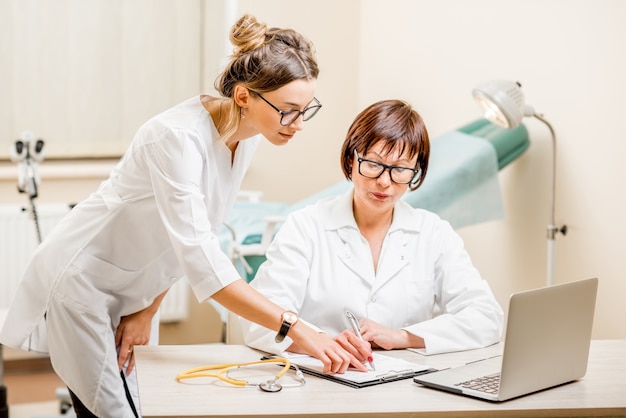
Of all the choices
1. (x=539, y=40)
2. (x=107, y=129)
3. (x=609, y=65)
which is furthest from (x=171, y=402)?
(x=107, y=129)

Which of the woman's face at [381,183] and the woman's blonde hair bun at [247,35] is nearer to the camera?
the woman's blonde hair bun at [247,35]

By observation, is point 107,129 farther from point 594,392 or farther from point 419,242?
point 594,392

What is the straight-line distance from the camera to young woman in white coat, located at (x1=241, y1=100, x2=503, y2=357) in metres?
1.85

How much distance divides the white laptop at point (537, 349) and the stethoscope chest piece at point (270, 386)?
247 mm

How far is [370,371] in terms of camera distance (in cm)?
154

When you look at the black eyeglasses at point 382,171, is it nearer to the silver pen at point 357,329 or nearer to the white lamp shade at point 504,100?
the silver pen at point 357,329

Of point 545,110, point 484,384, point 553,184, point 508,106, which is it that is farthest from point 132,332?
point 545,110

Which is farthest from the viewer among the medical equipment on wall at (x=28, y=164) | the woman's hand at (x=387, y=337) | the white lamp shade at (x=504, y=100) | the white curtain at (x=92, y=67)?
the white curtain at (x=92, y=67)

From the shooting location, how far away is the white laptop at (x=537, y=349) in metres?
1.37

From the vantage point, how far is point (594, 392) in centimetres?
149

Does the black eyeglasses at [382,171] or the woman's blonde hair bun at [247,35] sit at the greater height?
the woman's blonde hair bun at [247,35]

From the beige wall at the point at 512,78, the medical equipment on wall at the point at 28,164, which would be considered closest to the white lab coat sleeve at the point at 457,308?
the beige wall at the point at 512,78

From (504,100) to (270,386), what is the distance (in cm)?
135

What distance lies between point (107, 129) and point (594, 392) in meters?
2.94
